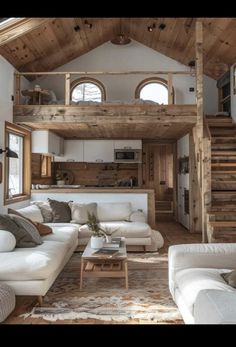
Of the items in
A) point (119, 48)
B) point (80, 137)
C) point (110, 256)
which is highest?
point (119, 48)

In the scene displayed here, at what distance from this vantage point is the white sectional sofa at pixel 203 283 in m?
1.57

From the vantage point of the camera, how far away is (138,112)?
571 centimetres

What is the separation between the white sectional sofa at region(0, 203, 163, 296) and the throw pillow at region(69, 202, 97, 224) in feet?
0.53

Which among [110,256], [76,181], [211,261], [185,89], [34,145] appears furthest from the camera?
[76,181]

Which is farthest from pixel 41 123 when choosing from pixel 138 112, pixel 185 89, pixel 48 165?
pixel 185 89

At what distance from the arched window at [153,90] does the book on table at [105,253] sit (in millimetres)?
5230

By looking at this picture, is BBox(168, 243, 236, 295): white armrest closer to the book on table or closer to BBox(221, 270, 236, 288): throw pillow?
BBox(221, 270, 236, 288): throw pillow

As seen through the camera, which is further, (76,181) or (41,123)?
(76,181)

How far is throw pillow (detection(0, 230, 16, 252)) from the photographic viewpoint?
3.19m

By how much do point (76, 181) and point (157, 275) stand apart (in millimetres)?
5217

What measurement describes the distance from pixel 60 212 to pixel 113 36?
496 cm

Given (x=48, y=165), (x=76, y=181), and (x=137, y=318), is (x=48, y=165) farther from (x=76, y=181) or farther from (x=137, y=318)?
(x=137, y=318)

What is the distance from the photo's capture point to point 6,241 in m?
3.21

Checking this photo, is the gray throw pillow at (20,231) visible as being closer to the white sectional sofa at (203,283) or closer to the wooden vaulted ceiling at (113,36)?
the white sectional sofa at (203,283)
